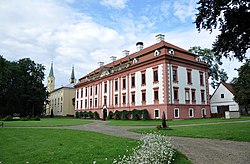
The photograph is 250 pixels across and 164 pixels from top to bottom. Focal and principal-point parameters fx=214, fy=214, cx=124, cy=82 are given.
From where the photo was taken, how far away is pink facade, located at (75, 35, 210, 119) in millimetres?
33188

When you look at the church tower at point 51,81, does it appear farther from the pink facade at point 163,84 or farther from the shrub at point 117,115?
the shrub at point 117,115

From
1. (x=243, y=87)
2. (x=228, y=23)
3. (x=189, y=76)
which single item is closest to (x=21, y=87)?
(x=189, y=76)

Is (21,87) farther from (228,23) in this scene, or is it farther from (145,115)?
(228,23)

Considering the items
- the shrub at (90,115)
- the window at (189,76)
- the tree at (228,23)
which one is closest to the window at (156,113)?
the window at (189,76)

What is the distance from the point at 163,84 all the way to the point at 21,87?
135 feet

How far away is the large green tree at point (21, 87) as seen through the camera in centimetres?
5396

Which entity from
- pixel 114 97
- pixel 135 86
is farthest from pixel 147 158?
pixel 114 97

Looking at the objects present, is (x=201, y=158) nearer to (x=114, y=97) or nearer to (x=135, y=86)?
(x=135, y=86)

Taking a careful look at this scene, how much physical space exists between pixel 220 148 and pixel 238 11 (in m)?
5.61

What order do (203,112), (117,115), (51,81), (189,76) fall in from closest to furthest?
1. (189,76)
2. (203,112)
3. (117,115)
4. (51,81)

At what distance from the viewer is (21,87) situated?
56.9m

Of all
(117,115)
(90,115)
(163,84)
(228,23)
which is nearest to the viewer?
(228,23)

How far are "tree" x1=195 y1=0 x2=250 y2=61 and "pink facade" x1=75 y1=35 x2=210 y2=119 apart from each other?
23.4 metres

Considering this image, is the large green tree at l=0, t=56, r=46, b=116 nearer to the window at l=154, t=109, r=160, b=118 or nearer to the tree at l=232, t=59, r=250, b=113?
the window at l=154, t=109, r=160, b=118
